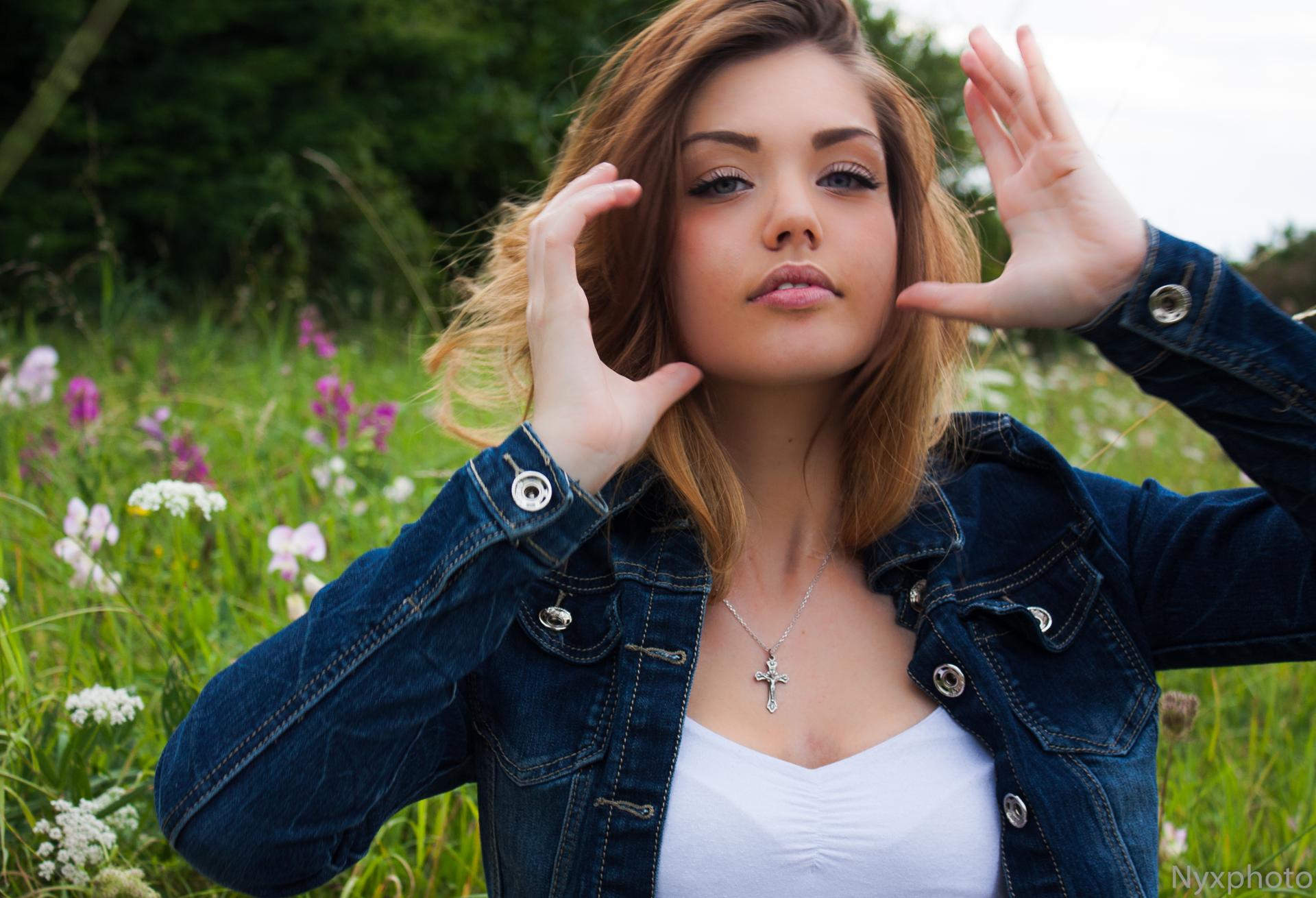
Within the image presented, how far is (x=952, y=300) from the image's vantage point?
1.44m

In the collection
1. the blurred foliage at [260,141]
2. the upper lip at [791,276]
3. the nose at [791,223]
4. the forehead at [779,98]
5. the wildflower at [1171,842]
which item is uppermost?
the blurred foliage at [260,141]

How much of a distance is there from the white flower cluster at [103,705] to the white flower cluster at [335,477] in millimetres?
1000

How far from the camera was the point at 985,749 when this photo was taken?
1.46m

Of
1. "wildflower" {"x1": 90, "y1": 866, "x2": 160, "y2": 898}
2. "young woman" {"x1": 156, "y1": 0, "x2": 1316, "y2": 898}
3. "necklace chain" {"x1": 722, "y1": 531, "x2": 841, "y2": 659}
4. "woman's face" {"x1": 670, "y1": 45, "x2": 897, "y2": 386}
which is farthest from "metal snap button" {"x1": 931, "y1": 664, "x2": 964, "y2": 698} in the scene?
"wildflower" {"x1": 90, "y1": 866, "x2": 160, "y2": 898}

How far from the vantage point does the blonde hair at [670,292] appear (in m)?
1.61

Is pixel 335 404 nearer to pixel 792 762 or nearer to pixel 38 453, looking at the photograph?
pixel 38 453

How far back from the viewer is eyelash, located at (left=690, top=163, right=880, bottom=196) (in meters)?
1.57

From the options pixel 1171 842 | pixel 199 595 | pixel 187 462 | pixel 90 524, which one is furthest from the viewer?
pixel 187 462

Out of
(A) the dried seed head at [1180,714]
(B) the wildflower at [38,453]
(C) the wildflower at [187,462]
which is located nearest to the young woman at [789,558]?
(A) the dried seed head at [1180,714]

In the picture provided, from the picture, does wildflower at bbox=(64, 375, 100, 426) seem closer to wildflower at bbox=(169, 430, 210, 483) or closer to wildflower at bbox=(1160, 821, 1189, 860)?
wildflower at bbox=(169, 430, 210, 483)

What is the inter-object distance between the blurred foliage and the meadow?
2.91m

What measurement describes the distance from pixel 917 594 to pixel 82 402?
2166 millimetres

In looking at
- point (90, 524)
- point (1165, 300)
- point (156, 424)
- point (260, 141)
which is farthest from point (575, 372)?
point (260, 141)

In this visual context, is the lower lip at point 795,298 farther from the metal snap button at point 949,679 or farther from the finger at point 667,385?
the metal snap button at point 949,679
